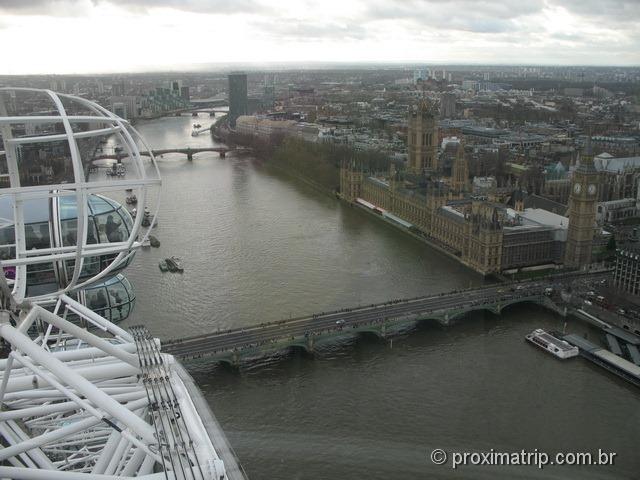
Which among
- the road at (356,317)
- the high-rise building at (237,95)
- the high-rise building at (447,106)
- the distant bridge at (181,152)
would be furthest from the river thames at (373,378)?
the high-rise building at (237,95)

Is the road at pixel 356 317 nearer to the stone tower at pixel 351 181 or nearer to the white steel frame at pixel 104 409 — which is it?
the white steel frame at pixel 104 409

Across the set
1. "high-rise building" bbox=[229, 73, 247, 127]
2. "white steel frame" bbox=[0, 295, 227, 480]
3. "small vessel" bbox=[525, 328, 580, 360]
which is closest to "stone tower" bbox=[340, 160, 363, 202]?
"small vessel" bbox=[525, 328, 580, 360]

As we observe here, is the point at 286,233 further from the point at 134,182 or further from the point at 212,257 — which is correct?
the point at 134,182

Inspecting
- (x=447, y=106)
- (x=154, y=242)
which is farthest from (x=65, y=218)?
(x=447, y=106)

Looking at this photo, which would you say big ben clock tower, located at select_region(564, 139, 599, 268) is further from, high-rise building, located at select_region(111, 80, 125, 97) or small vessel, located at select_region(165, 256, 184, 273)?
high-rise building, located at select_region(111, 80, 125, 97)

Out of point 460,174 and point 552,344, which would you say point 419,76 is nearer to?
point 460,174
